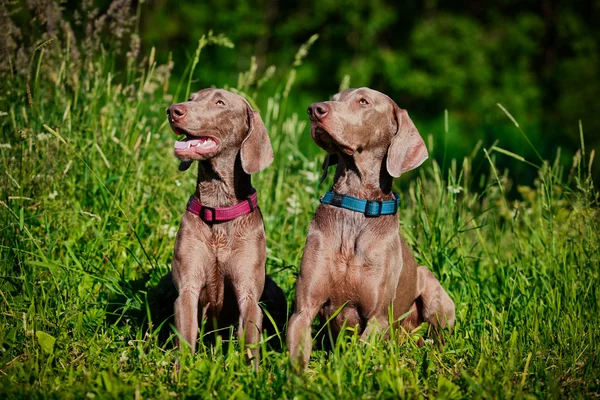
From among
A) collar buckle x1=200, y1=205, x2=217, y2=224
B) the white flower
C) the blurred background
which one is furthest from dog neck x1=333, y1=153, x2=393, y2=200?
the blurred background

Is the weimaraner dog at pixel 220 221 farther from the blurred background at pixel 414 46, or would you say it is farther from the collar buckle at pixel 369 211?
the blurred background at pixel 414 46

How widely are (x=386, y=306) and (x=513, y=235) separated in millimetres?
1840

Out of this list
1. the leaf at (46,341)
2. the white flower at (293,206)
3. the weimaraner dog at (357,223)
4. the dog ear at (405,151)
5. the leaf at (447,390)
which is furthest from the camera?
the white flower at (293,206)

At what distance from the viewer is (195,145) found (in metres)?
4.25

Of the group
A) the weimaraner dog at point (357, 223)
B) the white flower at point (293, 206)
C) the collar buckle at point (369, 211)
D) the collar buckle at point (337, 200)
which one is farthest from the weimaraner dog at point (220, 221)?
the white flower at point (293, 206)

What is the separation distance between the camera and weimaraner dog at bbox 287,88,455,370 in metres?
4.06

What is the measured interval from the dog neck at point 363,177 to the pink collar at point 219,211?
55cm

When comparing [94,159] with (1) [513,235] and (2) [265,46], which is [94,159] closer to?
(1) [513,235]

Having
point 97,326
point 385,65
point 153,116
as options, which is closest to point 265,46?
point 385,65

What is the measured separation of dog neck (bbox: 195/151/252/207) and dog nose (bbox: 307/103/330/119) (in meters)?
0.62

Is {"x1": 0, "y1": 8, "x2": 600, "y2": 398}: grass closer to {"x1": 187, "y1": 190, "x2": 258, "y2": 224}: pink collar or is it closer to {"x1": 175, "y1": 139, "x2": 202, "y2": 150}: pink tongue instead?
{"x1": 187, "y1": 190, "x2": 258, "y2": 224}: pink collar

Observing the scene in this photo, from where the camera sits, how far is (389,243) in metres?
4.16

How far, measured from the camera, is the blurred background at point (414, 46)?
22.3 metres

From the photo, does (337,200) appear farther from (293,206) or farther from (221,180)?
(293,206)
